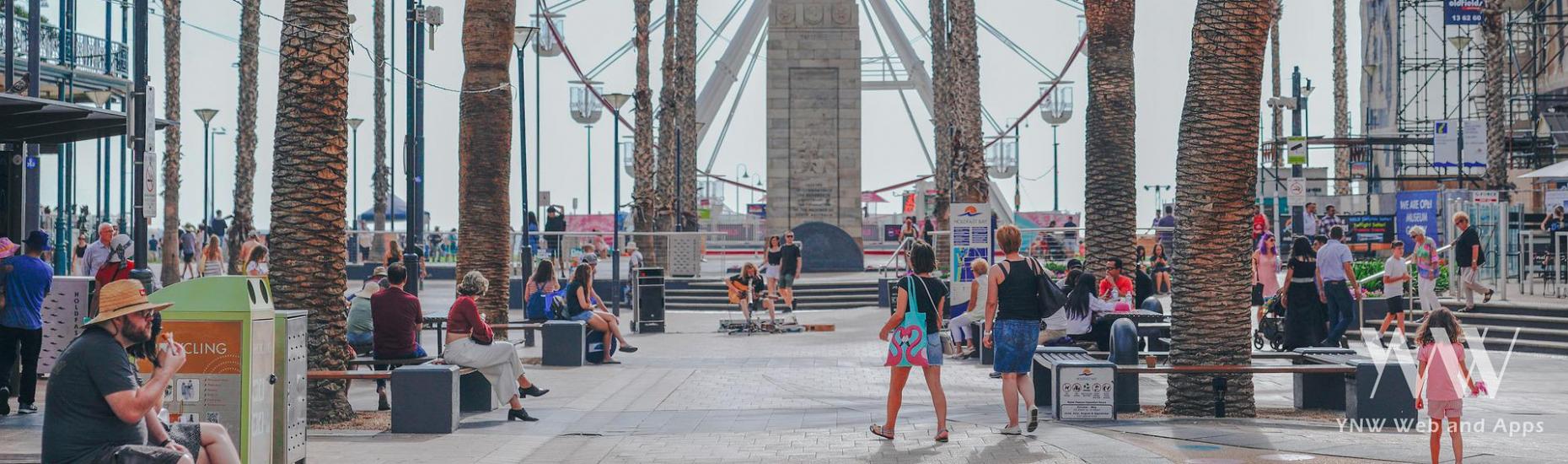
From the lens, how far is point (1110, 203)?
1780 centimetres

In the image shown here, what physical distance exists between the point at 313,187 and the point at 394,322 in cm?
165

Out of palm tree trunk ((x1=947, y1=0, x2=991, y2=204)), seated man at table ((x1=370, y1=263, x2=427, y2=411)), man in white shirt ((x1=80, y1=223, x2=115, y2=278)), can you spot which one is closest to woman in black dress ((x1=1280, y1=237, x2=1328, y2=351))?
seated man at table ((x1=370, y1=263, x2=427, y2=411))

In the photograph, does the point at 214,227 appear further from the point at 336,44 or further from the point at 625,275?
the point at 336,44

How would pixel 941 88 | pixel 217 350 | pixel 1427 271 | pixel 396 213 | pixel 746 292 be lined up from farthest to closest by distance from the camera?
pixel 396 213 < pixel 941 88 < pixel 746 292 < pixel 1427 271 < pixel 217 350

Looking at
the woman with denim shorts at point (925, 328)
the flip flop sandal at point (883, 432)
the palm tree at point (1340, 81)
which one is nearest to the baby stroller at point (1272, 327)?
the woman with denim shorts at point (925, 328)

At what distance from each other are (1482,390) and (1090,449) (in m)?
5.82

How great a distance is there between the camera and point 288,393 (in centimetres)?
820

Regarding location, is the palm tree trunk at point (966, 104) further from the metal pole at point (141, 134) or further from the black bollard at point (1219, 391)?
the metal pole at point (141, 134)

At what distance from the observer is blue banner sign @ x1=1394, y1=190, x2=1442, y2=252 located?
30.6 meters

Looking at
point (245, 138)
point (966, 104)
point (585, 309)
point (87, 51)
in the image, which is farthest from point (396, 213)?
point (585, 309)

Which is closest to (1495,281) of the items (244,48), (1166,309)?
(1166,309)

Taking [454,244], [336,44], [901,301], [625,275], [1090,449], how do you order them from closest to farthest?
[1090,449] → [901,301] → [336,44] → [625,275] → [454,244]

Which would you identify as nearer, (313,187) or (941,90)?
(313,187)

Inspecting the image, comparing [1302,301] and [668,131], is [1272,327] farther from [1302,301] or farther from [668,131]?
[668,131]
